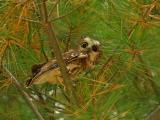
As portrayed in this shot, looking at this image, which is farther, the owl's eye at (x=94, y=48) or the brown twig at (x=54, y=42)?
the owl's eye at (x=94, y=48)

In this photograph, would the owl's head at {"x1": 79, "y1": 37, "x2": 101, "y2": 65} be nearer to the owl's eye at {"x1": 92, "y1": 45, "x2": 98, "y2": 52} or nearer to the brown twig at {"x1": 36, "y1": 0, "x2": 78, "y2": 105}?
the owl's eye at {"x1": 92, "y1": 45, "x2": 98, "y2": 52}

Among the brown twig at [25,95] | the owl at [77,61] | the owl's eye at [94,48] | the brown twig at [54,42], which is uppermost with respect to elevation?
the brown twig at [54,42]

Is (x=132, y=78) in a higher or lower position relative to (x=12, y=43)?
lower

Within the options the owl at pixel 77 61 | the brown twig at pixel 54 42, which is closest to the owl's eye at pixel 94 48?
the owl at pixel 77 61

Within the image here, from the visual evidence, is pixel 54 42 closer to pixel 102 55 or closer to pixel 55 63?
pixel 55 63

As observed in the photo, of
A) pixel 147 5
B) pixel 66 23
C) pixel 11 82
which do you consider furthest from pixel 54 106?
pixel 147 5

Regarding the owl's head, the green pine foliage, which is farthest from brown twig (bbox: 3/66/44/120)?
the owl's head

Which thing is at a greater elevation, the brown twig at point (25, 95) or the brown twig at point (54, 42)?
the brown twig at point (54, 42)

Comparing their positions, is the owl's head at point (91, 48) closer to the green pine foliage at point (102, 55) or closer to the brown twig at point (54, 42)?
the green pine foliage at point (102, 55)

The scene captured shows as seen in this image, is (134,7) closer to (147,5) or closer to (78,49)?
(147,5)
